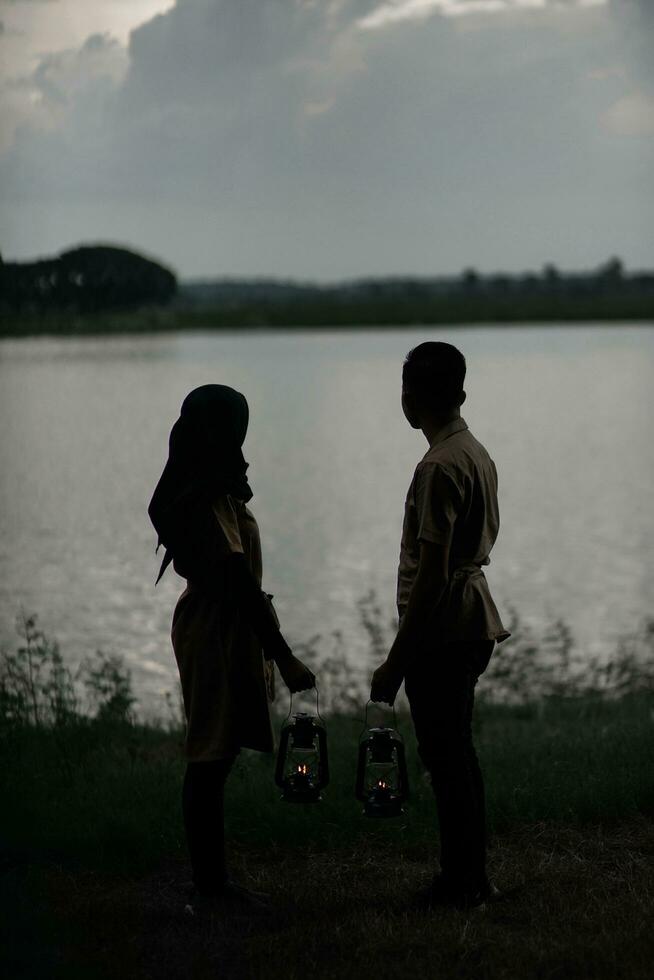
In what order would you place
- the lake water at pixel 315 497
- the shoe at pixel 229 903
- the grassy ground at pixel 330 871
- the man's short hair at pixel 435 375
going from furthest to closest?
the lake water at pixel 315 497
the shoe at pixel 229 903
the man's short hair at pixel 435 375
the grassy ground at pixel 330 871

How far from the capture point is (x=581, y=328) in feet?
421

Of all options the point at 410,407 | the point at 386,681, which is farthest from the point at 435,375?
the point at 386,681

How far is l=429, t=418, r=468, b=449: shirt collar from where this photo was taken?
416 cm

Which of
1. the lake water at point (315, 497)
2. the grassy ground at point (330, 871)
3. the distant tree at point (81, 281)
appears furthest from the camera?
the lake water at point (315, 497)

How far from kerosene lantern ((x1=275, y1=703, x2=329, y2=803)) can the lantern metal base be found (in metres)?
0.18

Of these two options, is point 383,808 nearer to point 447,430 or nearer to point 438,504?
point 438,504

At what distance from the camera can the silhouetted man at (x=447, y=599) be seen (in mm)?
3973

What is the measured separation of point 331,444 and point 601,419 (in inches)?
414

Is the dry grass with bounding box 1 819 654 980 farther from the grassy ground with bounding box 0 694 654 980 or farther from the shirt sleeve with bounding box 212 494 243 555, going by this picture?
the shirt sleeve with bounding box 212 494 243 555

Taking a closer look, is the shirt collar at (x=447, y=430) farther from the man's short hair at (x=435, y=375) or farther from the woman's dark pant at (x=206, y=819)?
the woman's dark pant at (x=206, y=819)

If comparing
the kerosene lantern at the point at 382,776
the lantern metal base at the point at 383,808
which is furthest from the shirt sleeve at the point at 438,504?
the lantern metal base at the point at 383,808

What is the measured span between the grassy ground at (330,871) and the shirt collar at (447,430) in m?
1.64

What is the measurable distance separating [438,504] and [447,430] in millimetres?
327

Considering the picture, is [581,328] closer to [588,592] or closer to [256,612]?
[588,592]
